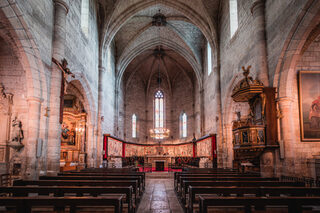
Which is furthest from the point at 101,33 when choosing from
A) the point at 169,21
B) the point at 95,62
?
the point at 169,21

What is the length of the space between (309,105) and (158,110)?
24578mm

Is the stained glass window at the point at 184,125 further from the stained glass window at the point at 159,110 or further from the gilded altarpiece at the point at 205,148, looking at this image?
the gilded altarpiece at the point at 205,148

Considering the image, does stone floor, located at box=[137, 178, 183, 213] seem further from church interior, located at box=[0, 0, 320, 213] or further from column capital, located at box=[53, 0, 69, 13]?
column capital, located at box=[53, 0, 69, 13]

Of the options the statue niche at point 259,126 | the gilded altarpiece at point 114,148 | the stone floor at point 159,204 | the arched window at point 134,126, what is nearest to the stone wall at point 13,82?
the stone floor at point 159,204

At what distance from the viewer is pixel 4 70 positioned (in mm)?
11555

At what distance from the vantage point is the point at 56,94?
429 inches

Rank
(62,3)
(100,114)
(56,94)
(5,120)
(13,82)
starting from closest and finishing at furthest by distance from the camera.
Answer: (56,94) < (5,120) < (13,82) < (62,3) < (100,114)

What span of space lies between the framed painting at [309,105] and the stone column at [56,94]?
1005cm

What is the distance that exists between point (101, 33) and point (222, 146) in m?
12.2

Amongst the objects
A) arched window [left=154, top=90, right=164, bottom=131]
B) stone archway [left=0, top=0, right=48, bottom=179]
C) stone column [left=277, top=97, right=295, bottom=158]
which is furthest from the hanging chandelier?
stone column [left=277, top=97, right=295, bottom=158]

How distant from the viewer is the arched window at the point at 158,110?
3388 cm

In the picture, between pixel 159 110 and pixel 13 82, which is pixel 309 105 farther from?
pixel 159 110

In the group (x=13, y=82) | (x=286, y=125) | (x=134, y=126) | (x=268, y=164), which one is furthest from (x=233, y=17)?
(x=134, y=126)

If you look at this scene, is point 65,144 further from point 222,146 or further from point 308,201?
point 308,201
